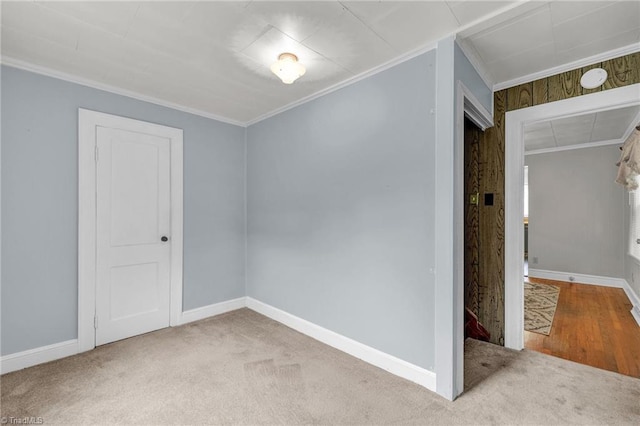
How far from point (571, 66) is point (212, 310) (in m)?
4.25

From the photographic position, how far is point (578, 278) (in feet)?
17.6

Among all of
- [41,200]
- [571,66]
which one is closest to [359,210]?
[571,66]

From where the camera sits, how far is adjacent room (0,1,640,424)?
1.85 metres

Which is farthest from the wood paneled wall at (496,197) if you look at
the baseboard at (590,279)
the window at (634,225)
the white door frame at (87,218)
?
the white door frame at (87,218)

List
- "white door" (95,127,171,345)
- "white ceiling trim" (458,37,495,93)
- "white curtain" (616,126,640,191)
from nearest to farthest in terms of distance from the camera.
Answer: "white ceiling trim" (458,37,495,93)
"white door" (95,127,171,345)
"white curtain" (616,126,640,191)

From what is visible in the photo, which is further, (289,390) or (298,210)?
(298,210)

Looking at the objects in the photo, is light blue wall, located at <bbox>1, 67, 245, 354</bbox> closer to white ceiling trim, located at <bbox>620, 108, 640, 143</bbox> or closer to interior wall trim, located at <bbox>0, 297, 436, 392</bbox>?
interior wall trim, located at <bbox>0, 297, 436, 392</bbox>

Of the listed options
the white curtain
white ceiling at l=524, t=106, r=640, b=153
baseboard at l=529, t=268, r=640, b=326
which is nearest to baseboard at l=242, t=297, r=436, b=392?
white ceiling at l=524, t=106, r=640, b=153

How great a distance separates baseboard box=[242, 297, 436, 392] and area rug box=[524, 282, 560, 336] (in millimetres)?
1928

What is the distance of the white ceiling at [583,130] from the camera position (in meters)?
3.70

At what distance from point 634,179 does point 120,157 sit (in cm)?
603

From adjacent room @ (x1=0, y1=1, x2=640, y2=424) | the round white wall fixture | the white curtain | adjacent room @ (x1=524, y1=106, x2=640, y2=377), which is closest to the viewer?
adjacent room @ (x1=0, y1=1, x2=640, y2=424)

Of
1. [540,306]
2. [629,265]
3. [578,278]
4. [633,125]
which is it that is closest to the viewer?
[633,125]

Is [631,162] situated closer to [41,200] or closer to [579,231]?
[579,231]
